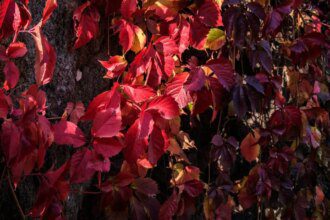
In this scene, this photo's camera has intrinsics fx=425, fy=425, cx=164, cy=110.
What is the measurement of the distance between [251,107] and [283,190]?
0.39 metres

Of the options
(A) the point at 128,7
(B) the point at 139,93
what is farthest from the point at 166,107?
(A) the point at 128,7

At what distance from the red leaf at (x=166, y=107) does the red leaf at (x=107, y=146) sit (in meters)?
0.12

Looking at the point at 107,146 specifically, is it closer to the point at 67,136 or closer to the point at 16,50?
the point at 67,136

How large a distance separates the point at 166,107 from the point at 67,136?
0.79 feet

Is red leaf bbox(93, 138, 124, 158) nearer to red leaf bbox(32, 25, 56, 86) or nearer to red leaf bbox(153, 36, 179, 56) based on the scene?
red leaf bbox(32, 25, 56, 86)

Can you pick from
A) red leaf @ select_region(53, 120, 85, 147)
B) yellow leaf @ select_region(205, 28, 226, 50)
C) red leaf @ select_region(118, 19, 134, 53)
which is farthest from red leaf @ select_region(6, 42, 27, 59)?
yellow leaf @ select_region(205, 28, 226, 50)

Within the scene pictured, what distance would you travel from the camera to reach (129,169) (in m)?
1.15

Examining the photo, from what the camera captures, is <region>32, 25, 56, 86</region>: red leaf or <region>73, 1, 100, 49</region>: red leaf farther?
<region>73, 1, 100, 49</region>: red leaf

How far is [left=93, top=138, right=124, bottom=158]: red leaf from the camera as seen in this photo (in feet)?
3.15

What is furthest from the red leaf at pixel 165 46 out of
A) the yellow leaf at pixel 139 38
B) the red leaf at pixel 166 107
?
the red leaf at pixel 166 107

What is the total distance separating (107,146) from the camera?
0.97 meters

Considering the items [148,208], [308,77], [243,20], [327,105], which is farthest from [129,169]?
[327,105]

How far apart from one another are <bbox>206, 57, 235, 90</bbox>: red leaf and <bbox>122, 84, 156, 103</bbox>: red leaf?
21cm

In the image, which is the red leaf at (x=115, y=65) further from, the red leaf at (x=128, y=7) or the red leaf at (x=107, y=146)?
the red leaf at (x=107, y=146)
